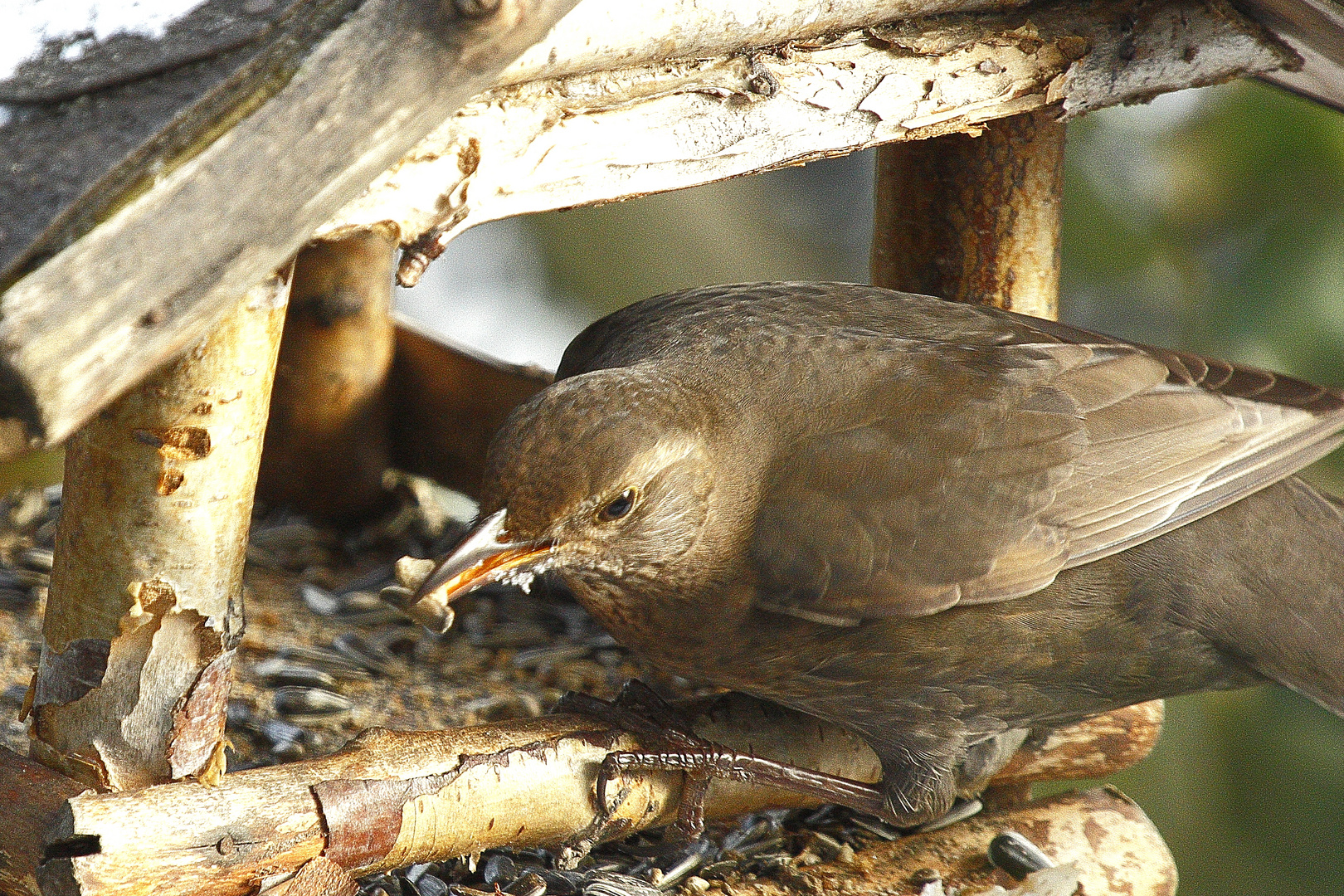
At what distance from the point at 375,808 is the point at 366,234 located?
0.83 m

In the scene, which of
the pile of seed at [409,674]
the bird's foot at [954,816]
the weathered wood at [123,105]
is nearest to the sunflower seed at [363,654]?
the pile of seed at [409,674]

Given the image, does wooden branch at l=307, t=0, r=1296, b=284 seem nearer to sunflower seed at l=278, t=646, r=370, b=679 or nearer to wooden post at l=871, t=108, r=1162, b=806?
wooden post at l=871, t=108, r=1162, b=806

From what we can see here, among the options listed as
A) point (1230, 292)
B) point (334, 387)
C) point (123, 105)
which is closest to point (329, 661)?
point (334, 387)

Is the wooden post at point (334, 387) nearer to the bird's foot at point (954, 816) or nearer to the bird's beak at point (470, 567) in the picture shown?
the bird's beak at point (470, 567)

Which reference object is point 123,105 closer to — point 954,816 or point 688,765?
point 688,765

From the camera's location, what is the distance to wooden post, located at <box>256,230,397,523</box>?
127 inches

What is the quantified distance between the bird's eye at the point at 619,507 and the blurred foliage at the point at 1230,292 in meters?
3.32

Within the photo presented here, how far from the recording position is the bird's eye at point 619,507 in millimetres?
2088

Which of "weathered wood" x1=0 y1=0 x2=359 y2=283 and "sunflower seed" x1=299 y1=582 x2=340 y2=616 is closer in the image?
"weathered wood" x1=0 y1=0 x2=359 y2=283

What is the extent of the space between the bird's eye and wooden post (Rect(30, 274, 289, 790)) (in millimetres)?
546

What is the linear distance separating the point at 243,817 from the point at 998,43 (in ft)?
5.83

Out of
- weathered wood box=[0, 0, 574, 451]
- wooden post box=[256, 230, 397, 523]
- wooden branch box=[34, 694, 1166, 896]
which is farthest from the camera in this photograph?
wooden post box=[256, 230, 397, 523]

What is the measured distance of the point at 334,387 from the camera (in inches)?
132

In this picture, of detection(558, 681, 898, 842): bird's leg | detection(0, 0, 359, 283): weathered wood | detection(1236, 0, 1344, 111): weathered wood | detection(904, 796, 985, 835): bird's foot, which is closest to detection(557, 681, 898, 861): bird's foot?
detection(558, 681, 898, 842): bird's leg
